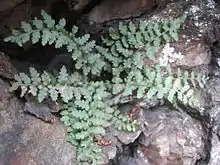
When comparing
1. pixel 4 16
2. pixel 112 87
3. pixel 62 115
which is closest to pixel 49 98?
pixel 62 115

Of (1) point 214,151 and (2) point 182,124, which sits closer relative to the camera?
(1) point 214,151

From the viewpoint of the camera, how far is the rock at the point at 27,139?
10.7ft

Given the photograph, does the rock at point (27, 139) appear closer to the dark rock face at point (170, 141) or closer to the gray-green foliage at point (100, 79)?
the gray-green foliage at point (100, 79)

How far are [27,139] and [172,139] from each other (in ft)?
4.52

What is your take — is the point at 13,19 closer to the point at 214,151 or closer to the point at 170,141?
the point at 170,141

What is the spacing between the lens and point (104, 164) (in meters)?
3.58

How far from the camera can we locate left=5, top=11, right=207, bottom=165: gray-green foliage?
341cm

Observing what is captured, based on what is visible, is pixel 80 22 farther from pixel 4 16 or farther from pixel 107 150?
pixel 107 150

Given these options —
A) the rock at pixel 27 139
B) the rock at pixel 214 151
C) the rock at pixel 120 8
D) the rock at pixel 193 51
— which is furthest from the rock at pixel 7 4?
the rock at pixel 214 151

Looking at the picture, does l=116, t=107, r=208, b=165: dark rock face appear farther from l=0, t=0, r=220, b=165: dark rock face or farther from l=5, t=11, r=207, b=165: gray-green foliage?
l=5, t=11, r=207, b=165: gray-green foliage

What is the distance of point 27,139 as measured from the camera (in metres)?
3.37

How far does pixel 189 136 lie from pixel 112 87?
0.89 m

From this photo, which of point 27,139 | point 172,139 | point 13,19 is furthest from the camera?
point 172,139

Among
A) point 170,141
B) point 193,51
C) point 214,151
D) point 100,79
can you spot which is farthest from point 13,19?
point 214,151
